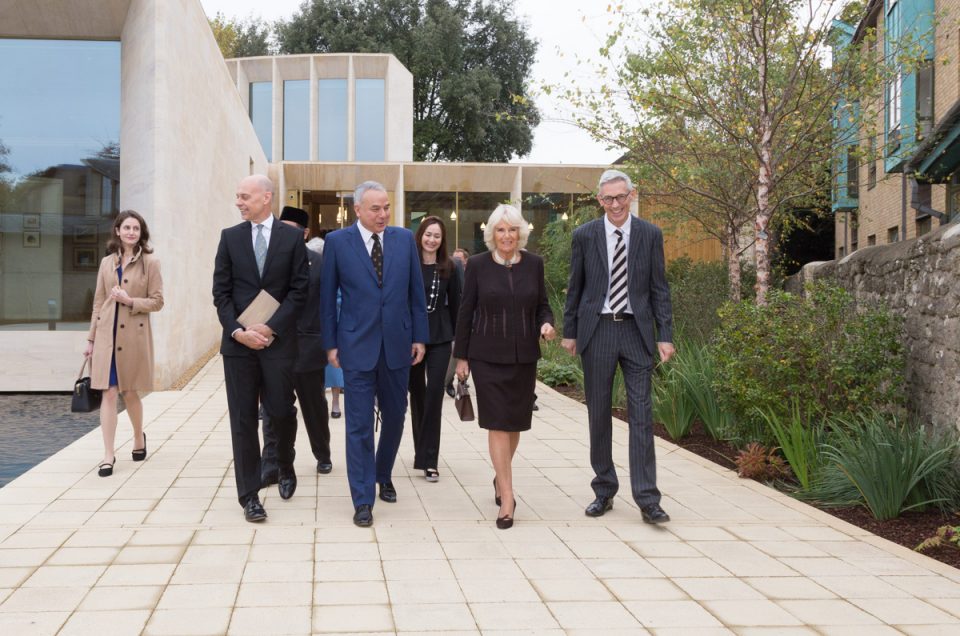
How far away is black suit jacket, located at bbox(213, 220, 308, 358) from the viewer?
17.3 ft

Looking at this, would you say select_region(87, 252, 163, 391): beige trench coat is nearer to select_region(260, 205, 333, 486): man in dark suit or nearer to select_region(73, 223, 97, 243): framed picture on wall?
select_region(260, 205, 333, 486): man in dark suit

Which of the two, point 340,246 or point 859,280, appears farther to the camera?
point 859,280

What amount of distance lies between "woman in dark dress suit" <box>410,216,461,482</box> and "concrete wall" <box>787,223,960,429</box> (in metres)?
3.26

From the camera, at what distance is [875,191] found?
22.5 m

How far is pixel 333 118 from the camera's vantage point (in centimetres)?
3309

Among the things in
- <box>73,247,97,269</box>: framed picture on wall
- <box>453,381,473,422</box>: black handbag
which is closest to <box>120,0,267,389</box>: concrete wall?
<box>73,247,97,269</box>: framed picture on wall

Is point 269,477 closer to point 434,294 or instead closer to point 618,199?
point 434,294

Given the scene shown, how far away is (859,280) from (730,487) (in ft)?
9.66

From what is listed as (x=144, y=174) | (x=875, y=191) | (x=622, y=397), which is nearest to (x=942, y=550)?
(x=622, y=397)

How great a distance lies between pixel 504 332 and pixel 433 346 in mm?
1523

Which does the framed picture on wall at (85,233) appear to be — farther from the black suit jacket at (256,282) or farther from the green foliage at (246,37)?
the green foliage at (246,37)

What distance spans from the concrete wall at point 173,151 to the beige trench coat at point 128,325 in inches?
202

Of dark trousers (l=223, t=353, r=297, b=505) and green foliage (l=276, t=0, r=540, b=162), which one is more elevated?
green foliage (l=276, t=0, r=540, b=162)

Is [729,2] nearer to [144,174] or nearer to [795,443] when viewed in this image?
[795,443]
